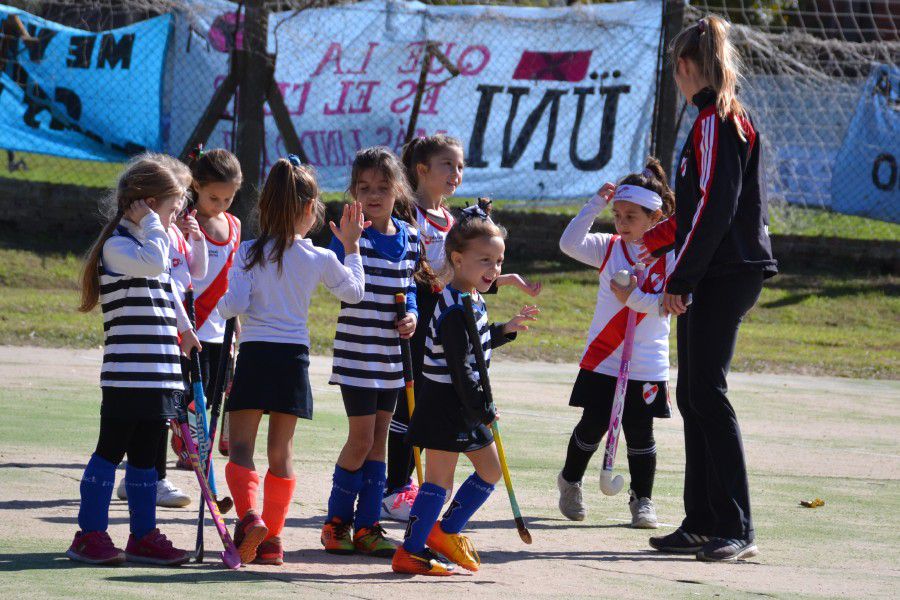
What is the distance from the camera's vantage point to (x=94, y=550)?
4500 millimetres

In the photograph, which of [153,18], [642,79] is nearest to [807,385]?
[642,79]

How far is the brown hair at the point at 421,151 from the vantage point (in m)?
5.95

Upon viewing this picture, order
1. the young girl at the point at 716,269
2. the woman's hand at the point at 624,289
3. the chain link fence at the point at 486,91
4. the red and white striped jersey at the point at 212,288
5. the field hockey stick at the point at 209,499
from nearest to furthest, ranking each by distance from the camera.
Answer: the field hockey stick at the point at 209,499 < the young girl at the point at 716,269 < the woman's hand at the point at 624,289 < the red and white striped jersey at the point at 212,288 < the chain link fence at the point at 486,91

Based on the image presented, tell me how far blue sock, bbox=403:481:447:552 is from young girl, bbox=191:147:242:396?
1899 millimetres

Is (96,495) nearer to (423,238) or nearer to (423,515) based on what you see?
(423,515)

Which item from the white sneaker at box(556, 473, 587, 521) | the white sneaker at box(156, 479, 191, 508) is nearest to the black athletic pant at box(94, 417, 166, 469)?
the white sneaker at box(156, 479, 191, 508)

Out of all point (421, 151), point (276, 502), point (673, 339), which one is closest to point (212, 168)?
point (421, 151)

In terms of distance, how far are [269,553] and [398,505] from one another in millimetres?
1230

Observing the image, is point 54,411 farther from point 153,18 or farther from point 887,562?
point 153,18

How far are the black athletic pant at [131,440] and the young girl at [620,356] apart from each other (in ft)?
6.28

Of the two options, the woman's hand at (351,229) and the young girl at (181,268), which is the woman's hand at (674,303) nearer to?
the woman's hand at (351,229)

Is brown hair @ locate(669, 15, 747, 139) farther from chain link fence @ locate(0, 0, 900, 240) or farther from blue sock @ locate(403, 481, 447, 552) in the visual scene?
chain link fence @ locate(0, 0, 900, 240)

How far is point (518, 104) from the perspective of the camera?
14891mm

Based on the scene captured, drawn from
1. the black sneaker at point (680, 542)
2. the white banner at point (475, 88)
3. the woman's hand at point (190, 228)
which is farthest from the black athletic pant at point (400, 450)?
the white banner at point (475, 88)
